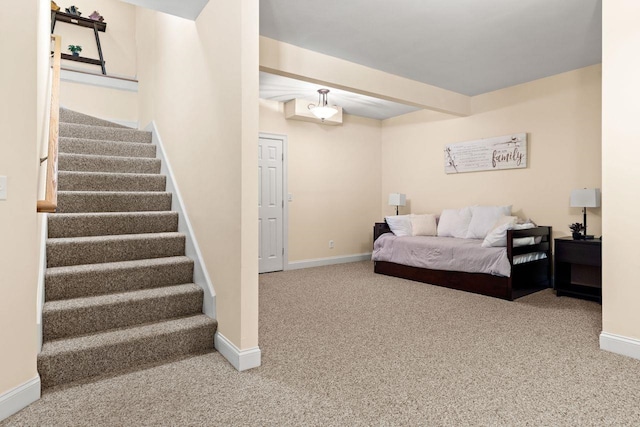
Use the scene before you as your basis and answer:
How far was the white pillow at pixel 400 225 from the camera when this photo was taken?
5.50m

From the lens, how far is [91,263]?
9.38 feet

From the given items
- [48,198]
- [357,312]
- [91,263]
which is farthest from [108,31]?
[357,312]

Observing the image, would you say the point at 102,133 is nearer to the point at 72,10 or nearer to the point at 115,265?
the point at 115,265

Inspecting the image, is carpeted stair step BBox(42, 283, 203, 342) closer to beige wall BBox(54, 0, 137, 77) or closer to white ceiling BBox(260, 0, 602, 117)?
white ceiling BBox(260, 0, 602, 117)

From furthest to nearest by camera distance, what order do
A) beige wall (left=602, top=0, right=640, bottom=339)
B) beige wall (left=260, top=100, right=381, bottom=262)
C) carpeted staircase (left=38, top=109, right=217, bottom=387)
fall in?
beige wall (left=260, top=100, right=381, bottom=262), beige wall (left=602, top=0, right=640, bottom=339), carpeted staircase (left=38, top=109, right=217, bottom=387)

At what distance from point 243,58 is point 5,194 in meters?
1.43

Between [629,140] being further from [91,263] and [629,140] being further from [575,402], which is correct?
[91,263]

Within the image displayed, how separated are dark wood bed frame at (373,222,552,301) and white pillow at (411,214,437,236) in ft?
2.31

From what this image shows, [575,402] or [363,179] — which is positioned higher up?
[363,179]

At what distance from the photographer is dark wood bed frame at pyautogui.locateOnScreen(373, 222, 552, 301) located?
400 centimetres

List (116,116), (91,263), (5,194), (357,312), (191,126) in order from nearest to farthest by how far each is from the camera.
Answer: (5,194), (91,263), (191,126), (357,312), (116,116)

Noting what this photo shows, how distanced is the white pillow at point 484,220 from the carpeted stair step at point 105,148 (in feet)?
13.0

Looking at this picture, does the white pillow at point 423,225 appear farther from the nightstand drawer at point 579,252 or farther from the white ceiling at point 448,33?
the white ceiling at point 448,33

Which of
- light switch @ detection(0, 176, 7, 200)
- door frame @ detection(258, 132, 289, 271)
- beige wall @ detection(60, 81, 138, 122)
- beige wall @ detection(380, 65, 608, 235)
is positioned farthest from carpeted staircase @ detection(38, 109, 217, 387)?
beige wall @ detection(380, 65, 608, 235)
